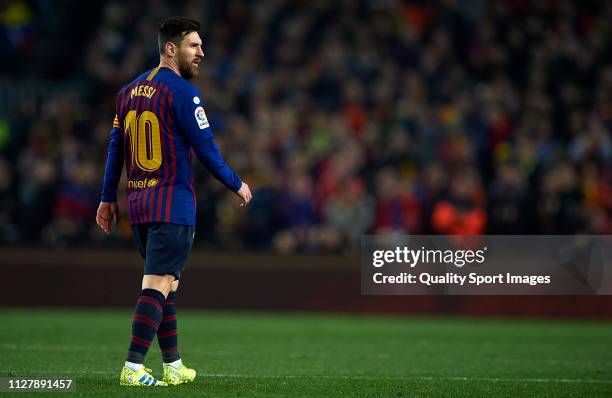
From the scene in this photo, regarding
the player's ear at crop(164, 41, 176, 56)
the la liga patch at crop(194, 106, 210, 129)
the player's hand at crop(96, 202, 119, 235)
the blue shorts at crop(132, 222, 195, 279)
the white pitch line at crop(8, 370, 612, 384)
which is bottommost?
the white pitch line at crop(8, 370, 612, 384)

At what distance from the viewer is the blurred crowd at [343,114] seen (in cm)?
1619

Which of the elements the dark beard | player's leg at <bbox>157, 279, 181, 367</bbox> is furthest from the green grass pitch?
the dark beard

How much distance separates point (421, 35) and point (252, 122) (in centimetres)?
380

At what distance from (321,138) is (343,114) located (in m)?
0.78

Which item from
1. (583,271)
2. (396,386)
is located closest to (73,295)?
(583,271)

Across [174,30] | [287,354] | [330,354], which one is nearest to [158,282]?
[174,30]

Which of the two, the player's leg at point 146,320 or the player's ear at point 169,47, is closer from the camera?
the player's leg at point 146,320

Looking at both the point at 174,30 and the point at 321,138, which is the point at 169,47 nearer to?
the point at 174,30

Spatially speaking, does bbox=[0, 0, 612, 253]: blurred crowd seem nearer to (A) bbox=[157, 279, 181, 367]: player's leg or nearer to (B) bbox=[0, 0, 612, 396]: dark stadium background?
(B) bbox=[0, 0, 612, 396]: dark stadium background

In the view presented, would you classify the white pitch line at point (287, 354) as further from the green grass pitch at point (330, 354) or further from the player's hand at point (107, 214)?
the player's hand at point (107, 214)

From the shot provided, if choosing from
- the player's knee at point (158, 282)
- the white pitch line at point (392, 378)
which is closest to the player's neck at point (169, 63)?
the player's knee at point (158, 282)

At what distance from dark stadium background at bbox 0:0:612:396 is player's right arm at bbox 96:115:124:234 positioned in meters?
8.72

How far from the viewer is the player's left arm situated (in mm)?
7008

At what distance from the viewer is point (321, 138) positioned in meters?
17.8
